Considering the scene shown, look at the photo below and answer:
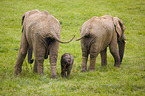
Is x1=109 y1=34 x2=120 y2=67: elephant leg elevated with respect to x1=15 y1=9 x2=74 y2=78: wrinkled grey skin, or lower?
lower

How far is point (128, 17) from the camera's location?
922 inches

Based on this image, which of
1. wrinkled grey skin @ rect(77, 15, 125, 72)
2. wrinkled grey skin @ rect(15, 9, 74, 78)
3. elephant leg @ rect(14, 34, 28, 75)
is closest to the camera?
wrinkled grey skin @ rect(15, 9, 74, 78)

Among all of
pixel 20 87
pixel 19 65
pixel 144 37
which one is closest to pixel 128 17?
pixel 144 37

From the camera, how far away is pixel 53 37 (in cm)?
918

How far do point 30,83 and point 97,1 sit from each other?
69.9ft

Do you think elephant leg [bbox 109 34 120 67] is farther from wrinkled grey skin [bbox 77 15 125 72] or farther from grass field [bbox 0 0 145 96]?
grass field [bbox 0 0 145 96]

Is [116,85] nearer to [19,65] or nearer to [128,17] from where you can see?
[19,65]

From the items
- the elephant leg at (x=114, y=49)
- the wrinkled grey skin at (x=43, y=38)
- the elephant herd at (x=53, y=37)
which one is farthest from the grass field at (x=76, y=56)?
the wrinkled grey skin at (x=43, y=38)

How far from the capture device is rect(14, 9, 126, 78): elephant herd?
9.32 meters

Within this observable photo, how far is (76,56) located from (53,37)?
5.85m

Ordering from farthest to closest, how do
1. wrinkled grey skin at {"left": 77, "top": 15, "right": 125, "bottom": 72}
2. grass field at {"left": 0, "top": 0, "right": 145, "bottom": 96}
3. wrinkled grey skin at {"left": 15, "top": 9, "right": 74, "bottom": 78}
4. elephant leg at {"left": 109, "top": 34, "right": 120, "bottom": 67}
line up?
elephant leg at {"left": 109, "top": 34, "right": 120, "bottom": 67} < wrinkled grey skin at {"left": 77, "top": 15, "right": 125, "bottom": 72} < wrinkled grey skin at {"left": 15, "top": 9, "right": 74, "bottom": 78} < grass field at {"left": 0, "top": 0, "right": 145, "bottom": 96}

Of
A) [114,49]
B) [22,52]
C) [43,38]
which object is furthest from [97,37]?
[22,52]

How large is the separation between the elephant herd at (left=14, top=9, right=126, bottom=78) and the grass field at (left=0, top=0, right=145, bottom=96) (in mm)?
554

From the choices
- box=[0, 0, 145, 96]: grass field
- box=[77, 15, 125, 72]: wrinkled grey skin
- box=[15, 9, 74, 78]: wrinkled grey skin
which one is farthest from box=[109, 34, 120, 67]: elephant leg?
box=[15, 9, 74, 78]: wrinkled grey skin
